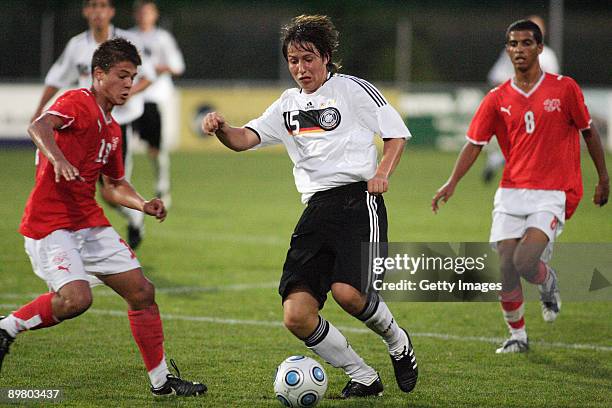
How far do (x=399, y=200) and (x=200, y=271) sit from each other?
20.8 ft

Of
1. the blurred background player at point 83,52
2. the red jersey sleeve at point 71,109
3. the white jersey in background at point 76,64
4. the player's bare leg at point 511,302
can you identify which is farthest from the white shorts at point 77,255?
the white jersey in background at point 76,64

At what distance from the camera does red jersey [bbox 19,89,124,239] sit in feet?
17.1

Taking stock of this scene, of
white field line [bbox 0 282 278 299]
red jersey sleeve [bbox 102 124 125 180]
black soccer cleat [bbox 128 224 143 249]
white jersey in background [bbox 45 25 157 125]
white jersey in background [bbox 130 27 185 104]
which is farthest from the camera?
white jersey in background [bbox 130 27 185 104]

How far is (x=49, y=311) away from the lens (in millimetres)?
5098

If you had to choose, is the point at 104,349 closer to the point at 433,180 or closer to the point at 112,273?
the point at 112,273

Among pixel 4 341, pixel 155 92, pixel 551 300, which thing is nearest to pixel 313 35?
pixel 4 341

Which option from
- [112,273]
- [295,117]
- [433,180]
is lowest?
[433,180]

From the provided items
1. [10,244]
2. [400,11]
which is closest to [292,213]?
[10,244]

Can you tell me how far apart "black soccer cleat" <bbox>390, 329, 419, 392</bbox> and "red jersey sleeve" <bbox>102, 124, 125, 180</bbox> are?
1820mm

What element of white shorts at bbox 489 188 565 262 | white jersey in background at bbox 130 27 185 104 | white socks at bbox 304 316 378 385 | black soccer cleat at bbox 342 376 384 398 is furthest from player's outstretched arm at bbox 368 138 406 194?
white jersey in background at bbox 130 27 185 104

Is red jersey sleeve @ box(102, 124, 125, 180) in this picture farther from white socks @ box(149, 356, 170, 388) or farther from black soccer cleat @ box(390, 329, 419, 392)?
black soccer cleat @ box(390, 329, 419, 392)

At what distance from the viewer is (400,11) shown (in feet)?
117

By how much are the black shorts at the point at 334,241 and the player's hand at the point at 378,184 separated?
24 cm

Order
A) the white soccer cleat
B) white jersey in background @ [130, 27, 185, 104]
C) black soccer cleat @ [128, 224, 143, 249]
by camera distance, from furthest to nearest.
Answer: white jersey in background @ [130, 27, 185, 104]
black soccer cleat @ [128, 224, 143, 249]
the white soccer cleat
